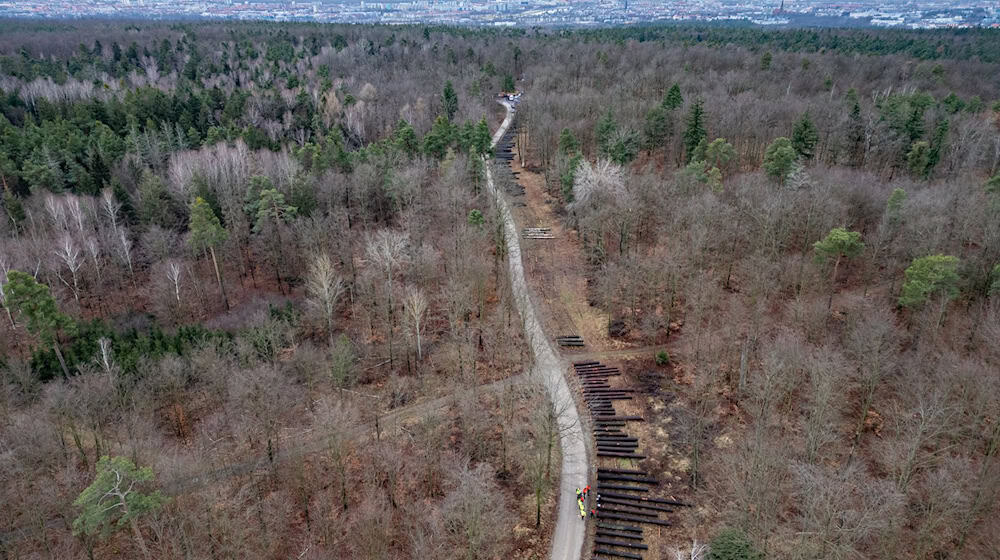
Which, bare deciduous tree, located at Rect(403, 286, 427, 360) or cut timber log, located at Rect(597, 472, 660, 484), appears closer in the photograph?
cut timber log, located at Rect(597, 472, 660, 484)

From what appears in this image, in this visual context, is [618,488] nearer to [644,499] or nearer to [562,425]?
[644,499]

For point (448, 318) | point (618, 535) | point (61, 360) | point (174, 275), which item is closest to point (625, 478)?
point (618, 535)

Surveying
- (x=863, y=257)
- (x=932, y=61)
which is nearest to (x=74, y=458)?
(x=863, y=257)

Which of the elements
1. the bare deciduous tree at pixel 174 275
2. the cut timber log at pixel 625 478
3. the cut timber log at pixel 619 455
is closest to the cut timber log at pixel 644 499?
the cut timber log at pixel 625 478

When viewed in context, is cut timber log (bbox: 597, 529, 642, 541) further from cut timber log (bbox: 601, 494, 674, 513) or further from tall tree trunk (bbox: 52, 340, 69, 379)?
tall tree trunk (bbox: 52, 340, 69, 379)

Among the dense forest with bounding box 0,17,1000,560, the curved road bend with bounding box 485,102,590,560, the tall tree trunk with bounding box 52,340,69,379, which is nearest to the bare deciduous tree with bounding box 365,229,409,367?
the dense forest with bounding box 0,17,1000,560

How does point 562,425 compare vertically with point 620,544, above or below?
above

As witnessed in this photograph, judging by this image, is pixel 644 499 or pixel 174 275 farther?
pixel 174 275
